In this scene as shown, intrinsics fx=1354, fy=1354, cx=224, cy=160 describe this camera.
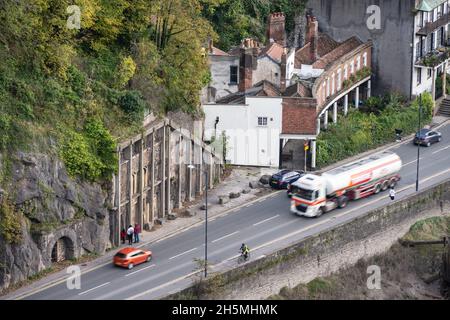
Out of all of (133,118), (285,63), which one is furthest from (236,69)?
(133,118)

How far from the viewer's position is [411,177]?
3893 inches

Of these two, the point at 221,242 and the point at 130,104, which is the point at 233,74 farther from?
the point at 221,242

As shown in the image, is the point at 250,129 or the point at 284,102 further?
the point at 250,129

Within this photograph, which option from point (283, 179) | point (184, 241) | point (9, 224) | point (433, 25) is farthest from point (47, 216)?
point (433, 25)

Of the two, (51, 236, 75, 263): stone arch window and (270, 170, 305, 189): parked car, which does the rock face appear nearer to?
(51, 236, 75, 263): stone arch window

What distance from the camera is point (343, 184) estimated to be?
9162 centimetres

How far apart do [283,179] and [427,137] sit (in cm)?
1519

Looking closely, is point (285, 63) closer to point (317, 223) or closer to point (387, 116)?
point (387, 116)

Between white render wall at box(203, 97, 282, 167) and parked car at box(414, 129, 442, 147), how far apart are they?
1230cm

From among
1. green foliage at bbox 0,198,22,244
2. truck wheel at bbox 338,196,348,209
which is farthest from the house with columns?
green foliage at bbox 0,198,22,244

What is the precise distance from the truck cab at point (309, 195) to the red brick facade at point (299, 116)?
9.64m

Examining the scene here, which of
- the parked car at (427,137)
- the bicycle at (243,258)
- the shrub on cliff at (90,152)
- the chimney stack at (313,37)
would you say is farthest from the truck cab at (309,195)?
the chimney stack at (313,37)

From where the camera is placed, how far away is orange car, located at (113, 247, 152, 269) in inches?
3246

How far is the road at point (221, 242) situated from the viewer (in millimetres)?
79375
